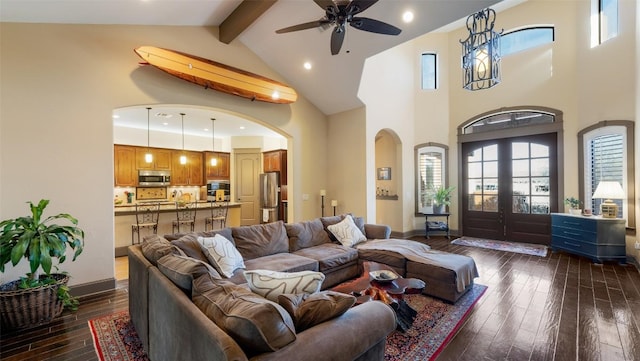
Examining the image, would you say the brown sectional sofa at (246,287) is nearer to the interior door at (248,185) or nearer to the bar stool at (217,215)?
the bar stool at (217,215)

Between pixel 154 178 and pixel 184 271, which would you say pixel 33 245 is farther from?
pixel 154 178

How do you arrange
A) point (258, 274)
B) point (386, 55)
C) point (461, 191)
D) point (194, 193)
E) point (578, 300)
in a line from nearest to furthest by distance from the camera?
point (258, 274) < point (578, 300) < point (386, 55) < point (461, 191) < point (194, 193)

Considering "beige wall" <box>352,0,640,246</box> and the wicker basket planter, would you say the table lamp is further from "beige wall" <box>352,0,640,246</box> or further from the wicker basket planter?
the wicker basket planter

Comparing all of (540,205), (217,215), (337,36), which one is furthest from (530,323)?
(217,215)

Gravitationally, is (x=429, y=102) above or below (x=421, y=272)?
above

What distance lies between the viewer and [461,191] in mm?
7098

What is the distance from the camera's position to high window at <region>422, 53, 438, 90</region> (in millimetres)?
7406

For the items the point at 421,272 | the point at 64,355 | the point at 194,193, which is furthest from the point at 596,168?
the point at 194,193

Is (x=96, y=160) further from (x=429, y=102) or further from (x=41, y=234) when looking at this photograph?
(x=429, y=102)

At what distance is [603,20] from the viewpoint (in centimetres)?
511

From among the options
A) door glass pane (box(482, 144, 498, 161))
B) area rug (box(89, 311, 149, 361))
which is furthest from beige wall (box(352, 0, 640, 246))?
area rug (box(89, 311, 149, 361))

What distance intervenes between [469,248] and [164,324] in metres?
5.72

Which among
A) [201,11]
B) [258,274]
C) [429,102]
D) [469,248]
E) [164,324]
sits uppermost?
[201,11]

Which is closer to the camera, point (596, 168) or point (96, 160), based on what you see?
point (96, 160)
